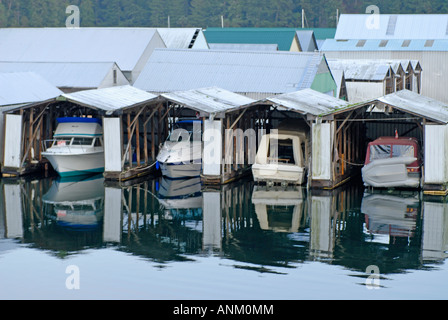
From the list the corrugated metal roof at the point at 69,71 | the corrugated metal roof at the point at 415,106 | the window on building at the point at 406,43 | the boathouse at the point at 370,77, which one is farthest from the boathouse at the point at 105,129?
the window on building at the point at 406,43

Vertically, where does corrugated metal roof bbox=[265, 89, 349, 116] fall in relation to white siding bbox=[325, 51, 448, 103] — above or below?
below

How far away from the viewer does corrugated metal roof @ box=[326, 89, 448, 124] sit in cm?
2855

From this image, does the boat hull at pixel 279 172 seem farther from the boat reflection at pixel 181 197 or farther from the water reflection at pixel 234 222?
the boat reflection at pixel 181 197

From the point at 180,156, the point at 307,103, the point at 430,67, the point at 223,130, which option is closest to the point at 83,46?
the point at 180,156

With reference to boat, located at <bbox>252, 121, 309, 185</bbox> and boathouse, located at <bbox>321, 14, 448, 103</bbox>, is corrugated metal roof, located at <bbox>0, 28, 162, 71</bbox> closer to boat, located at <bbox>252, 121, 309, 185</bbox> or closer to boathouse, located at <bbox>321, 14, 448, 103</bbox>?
boat, located at <bbox>252, 121, 309, 185</bbox>

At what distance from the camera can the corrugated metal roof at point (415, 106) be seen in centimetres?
2855

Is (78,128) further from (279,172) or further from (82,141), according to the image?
(279,172)

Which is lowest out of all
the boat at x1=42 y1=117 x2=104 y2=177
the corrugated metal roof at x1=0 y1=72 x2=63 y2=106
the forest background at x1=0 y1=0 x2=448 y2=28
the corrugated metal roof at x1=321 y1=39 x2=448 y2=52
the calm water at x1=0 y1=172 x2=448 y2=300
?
the calm water at x1=0 y1=172 x2=448 y2=300

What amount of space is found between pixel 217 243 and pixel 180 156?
11.4 m

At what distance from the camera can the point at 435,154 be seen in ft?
93.4

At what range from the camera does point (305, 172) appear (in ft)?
105

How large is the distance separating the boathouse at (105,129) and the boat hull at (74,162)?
4.52 feet

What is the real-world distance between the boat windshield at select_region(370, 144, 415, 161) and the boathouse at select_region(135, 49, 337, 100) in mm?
9809

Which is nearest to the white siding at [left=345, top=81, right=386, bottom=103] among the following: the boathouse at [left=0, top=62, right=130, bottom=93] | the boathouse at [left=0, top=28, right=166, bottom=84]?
the boathouse at [left=0, top=28, right=166, bottom=84]
